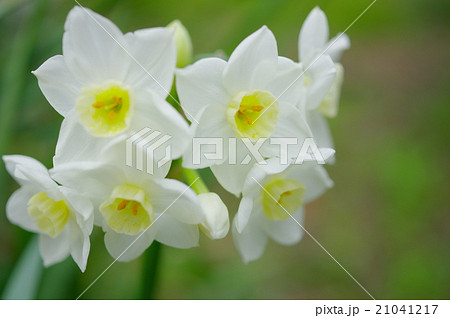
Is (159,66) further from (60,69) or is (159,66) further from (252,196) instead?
(252,196)

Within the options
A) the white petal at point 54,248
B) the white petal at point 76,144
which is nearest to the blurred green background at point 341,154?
the white petal at point 54,248

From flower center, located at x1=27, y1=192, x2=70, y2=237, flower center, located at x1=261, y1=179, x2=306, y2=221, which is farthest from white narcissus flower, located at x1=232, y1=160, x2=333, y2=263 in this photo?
flower center, located at x1=27, y1=192, x2=70, y2=237

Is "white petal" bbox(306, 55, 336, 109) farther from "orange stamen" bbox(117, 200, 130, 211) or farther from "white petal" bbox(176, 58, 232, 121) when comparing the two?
"orange stamen" bbox(117, 200, 130, 211)

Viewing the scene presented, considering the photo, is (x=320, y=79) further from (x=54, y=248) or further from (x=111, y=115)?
(x=54, y=248)

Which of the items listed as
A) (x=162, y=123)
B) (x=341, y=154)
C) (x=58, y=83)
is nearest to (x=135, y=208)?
(x=162, y=123)
